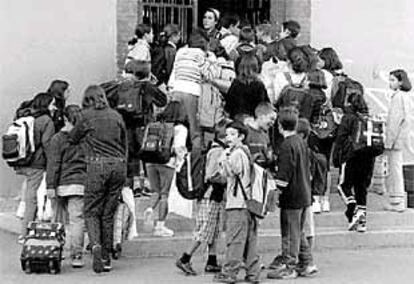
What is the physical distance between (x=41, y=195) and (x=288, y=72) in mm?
3421

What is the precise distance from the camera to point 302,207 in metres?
11.0

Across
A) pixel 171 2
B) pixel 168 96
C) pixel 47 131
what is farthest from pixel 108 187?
pixel 171 2

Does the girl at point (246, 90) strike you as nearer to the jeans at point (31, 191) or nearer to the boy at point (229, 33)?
the boy at point (229, 33)

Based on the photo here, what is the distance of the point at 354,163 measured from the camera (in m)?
13.4

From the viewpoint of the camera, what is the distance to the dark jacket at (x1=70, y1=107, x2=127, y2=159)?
11016 millimetres

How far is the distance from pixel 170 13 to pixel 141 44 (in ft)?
11.4

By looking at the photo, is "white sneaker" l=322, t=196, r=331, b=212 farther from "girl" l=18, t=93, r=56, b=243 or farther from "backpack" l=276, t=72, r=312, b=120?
"girl" l=18, t=93, r=56, b=243

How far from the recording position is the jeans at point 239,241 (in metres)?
10.6

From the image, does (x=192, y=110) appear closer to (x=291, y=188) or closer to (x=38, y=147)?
(x=38, y=147)

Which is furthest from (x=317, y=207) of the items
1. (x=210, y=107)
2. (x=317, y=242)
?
(x=210, y=107)

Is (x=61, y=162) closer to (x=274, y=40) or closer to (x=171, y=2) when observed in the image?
(x=274, y=40)

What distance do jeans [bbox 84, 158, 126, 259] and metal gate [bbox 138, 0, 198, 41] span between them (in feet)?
20.3

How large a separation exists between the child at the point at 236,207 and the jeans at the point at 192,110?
7.10 ft

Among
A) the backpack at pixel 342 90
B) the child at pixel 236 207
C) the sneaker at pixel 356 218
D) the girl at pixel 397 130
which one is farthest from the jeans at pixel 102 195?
the girl at pixel 397 130
